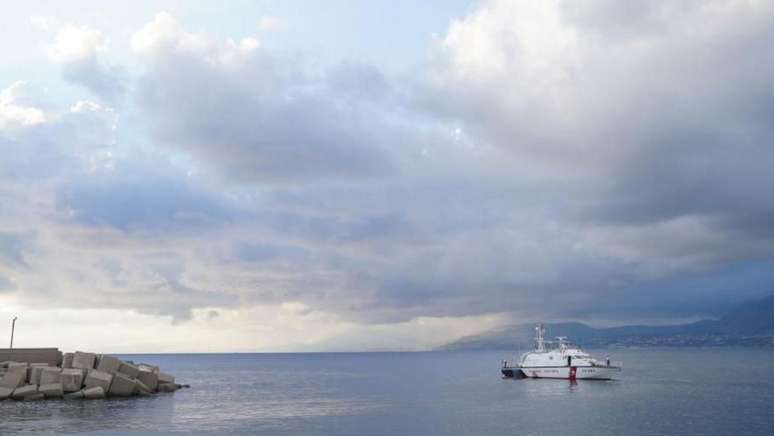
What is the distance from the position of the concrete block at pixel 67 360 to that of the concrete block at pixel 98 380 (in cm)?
557

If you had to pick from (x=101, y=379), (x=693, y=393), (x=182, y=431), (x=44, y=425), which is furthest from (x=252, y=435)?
(x=693, y=393)

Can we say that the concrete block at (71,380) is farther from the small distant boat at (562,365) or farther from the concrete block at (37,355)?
the small distant boat at (562,365)

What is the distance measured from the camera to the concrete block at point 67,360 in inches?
3175

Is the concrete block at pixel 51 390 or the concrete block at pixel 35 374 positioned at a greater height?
the concrete block at pixel 35 374

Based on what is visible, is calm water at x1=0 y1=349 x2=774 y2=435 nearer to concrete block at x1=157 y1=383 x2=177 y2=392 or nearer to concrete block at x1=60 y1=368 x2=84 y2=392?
concrete block at x1=157 y1=383 x2=177 y2=392

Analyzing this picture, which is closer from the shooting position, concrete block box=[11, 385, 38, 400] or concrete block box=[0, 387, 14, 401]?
concrete block box=[0, 387, 14, 401]

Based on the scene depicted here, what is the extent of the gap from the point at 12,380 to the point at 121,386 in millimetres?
11589

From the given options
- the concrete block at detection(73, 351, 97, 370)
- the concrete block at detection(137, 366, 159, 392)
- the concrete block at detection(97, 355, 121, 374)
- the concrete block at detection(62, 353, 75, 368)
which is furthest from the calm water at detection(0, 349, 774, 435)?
the concrete block at detection(62, 353, 75, 368)

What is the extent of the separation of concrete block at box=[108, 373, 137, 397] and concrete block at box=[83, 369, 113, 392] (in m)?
0.74

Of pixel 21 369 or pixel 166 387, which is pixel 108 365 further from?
pixel 166 387

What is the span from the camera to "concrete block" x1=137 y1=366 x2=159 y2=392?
8575 centimetres

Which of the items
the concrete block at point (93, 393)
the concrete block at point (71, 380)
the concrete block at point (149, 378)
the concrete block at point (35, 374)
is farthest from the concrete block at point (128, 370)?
the concrete block at point (35, 374)

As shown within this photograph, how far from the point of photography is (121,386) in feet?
255

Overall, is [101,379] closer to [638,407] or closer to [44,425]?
[44,425]
